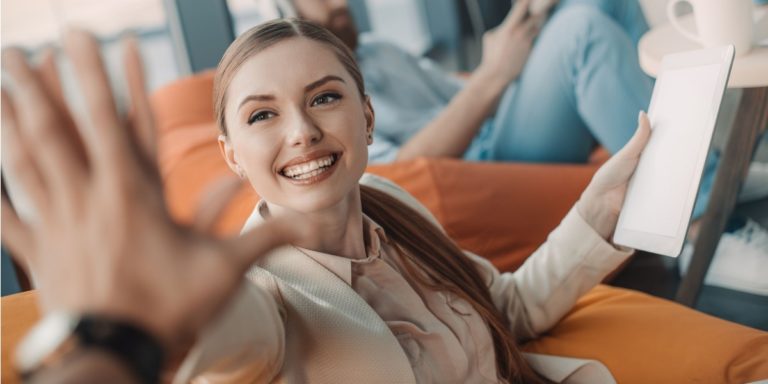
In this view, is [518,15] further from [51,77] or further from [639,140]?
[51,77]

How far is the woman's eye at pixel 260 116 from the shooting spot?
2.85 feet

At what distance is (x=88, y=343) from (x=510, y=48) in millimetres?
1851

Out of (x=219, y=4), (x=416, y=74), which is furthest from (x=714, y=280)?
(x=219, y=4)

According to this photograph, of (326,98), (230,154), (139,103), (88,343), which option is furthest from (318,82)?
(88,343)

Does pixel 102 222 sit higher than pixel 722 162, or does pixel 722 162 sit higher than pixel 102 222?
pixel 102 222

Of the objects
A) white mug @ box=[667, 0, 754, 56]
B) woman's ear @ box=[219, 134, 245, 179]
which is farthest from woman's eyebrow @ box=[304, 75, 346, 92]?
white mug @ box=[667, 0, 754, 56]

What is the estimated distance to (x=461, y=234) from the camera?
1.74 m

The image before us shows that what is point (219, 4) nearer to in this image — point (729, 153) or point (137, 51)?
point (729, 153)

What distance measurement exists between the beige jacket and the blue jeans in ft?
2.18

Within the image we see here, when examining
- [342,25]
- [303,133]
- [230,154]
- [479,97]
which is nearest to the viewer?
[303,133]

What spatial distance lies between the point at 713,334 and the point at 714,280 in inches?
33.2

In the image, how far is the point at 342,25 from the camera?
7.47 ft

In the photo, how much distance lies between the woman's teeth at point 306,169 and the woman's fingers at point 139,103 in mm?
373

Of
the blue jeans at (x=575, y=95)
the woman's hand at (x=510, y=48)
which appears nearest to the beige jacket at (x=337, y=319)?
the blue jeans at (x=575, y=95)
